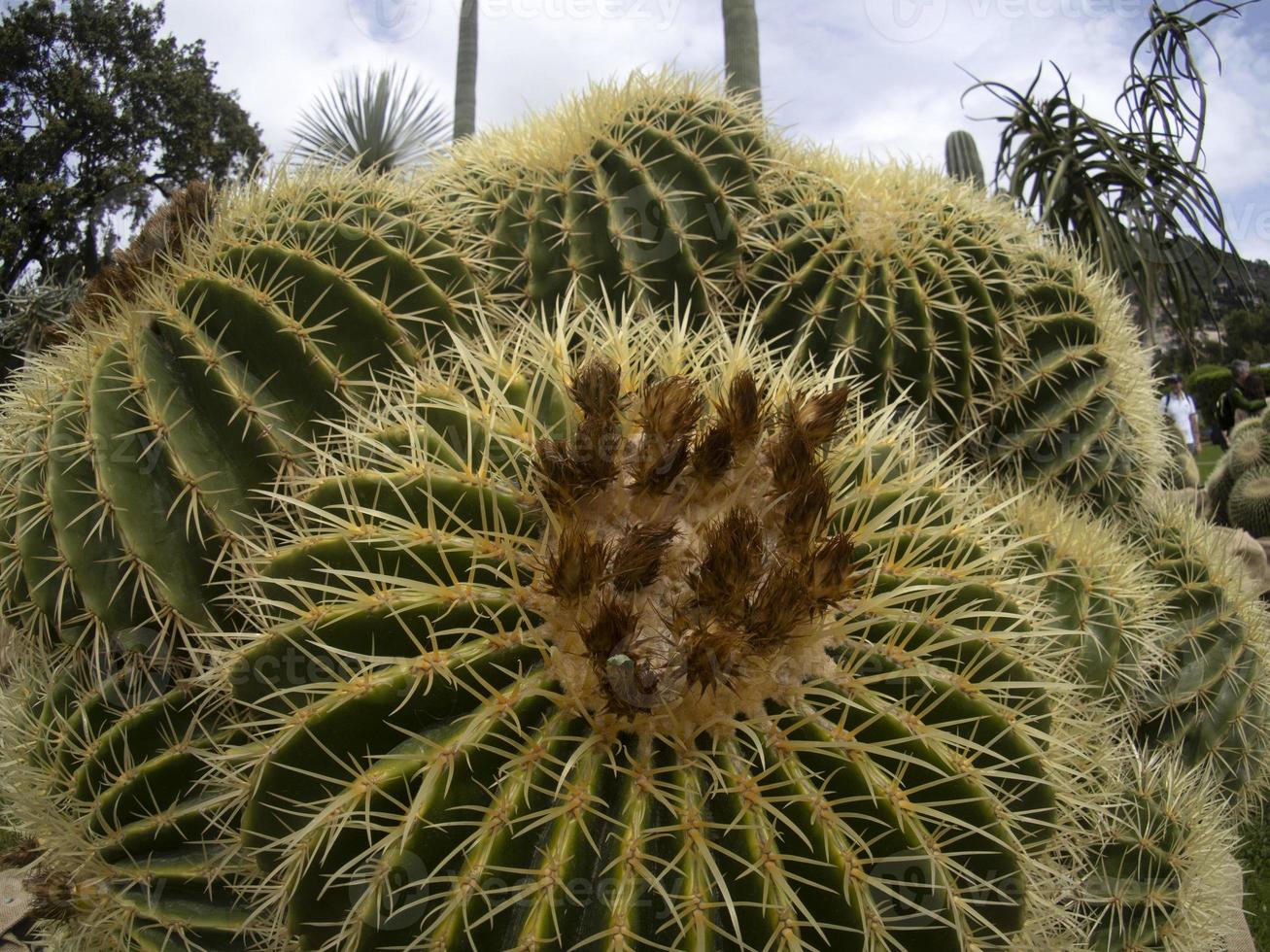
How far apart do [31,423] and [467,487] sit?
146cm

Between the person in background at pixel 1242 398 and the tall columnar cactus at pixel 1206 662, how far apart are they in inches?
394

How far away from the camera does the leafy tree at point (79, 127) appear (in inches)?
372

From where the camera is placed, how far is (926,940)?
4.99ft

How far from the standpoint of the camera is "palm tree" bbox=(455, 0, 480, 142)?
13.0m

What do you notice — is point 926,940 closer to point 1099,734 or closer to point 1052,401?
point 1099,734

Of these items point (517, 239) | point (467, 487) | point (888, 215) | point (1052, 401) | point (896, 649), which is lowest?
point (896, 649)

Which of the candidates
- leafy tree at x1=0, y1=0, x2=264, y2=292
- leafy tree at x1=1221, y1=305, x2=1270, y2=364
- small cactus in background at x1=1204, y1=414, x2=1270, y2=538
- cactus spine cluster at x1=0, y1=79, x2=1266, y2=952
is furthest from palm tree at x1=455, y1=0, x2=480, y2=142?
leafy tree at x1=1221, y1=305, x2=1270, y2=364

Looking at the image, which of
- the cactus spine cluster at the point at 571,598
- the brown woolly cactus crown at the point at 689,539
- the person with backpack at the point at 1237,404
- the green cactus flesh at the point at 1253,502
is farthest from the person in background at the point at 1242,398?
the brown woolly cactus crown at the point at 689,539

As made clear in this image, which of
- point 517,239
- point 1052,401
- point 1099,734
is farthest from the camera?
point 1052,401

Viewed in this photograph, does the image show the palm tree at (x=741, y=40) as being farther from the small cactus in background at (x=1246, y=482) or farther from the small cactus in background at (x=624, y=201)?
the small cactus in background at (x=1246, y=482)

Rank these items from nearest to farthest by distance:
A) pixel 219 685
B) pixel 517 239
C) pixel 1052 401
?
1. pixel 219 685
2. pixel 517 239
3. pixel 1052 401

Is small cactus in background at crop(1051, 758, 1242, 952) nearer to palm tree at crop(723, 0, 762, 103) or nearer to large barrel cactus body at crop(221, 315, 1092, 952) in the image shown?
large barrel cactus body at crop(221, 315, 1092, 952)

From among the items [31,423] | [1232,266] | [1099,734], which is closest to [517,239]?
[31,423]

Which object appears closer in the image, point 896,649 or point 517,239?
point 896,649
